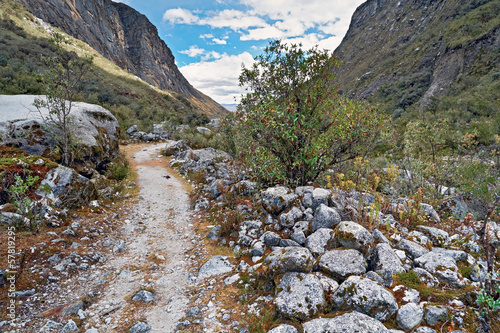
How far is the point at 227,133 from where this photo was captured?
20469 millimetres

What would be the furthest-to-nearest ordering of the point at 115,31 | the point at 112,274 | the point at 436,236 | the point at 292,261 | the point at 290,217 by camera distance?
the point at 115,31
the point at 290,217
the point at 112,274
the point at 436,236
the point at 292,261

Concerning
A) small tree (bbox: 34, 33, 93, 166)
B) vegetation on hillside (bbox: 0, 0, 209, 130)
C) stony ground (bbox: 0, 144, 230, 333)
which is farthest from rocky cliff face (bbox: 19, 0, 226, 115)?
stony ground (bbox: 0, 144, 230, 333)

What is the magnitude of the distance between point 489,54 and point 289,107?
2632 inches

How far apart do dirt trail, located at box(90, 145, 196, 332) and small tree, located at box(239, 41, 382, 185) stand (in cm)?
465

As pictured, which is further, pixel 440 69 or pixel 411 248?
pixel 440 69

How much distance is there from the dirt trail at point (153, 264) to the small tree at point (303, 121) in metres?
4.65

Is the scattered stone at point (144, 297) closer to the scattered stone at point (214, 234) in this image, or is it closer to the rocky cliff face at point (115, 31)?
the scattered stone at point (214, 234)

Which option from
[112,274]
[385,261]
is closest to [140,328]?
[112,274]

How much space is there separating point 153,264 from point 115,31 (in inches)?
7889

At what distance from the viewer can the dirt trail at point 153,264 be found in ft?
17.2

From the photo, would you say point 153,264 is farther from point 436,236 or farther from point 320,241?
point 436,236

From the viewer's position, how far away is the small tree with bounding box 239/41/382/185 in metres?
8.55

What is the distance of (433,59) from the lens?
67812mm

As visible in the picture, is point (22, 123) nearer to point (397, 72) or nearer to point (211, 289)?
point (211, 289)
